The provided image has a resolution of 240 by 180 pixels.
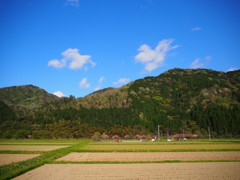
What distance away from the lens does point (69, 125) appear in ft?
359

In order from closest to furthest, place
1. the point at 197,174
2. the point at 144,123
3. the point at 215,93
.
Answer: the point at 197,174 < the point at 144,123 < the point at 215,93

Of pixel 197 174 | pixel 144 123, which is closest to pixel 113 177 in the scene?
pixel 197 174

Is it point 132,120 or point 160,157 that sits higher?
point 132,120

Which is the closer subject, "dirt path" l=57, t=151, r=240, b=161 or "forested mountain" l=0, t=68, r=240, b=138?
"dirt path" l=57, t=151, r=240, b=161

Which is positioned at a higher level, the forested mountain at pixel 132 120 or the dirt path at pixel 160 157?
the forested mountain at pixel 132 120

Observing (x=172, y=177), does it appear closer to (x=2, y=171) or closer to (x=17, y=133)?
(x=2, y=171)

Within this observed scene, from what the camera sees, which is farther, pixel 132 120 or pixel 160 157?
pixel 132 120

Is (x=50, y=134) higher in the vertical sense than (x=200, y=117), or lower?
lower

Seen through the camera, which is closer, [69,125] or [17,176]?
[17,176]

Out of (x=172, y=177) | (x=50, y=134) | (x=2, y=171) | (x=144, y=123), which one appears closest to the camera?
(x=172, y=177)

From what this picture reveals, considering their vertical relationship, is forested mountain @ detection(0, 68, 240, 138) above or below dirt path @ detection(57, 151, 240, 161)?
above

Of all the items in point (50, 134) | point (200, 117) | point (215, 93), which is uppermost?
point (215, 93)

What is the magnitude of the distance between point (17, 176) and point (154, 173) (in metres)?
11.8

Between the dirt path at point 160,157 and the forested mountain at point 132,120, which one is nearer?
the dirt path at point 160,157
